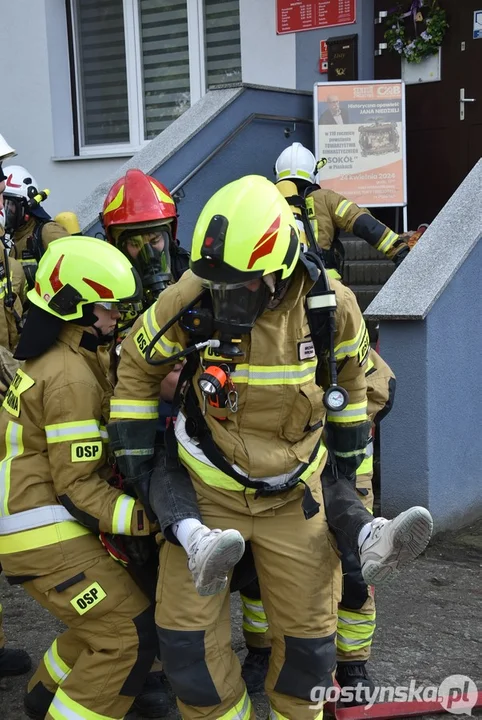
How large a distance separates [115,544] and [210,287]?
1025mm

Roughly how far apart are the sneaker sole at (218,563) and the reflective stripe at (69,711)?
2.64ft

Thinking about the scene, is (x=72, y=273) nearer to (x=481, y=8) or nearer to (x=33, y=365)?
(x=33, y=365)

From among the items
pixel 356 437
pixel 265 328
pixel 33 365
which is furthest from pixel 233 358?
pixel 33 365

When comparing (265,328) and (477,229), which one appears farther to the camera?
(477,229)

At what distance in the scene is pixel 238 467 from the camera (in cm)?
274

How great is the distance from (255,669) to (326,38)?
673cm

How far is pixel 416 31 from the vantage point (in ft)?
27.4

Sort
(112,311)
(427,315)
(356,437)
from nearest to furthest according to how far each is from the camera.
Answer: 1. (356,437)
2. (112,311)
3. (427,315)

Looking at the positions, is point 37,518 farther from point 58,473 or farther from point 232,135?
point 232,135

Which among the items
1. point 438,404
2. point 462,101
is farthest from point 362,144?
point 438,404

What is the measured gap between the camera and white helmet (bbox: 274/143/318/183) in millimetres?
6561

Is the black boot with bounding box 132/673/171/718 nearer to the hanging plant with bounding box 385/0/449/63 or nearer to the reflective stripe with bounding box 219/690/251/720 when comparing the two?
the reflective stripe with bounding box 219/690/251/720

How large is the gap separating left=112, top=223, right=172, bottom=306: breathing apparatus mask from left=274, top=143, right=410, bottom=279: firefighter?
8.88 feet

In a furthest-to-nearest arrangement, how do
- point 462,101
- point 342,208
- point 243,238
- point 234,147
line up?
point 462,101 → point 234,147 → point 342,208 → point 243,238
